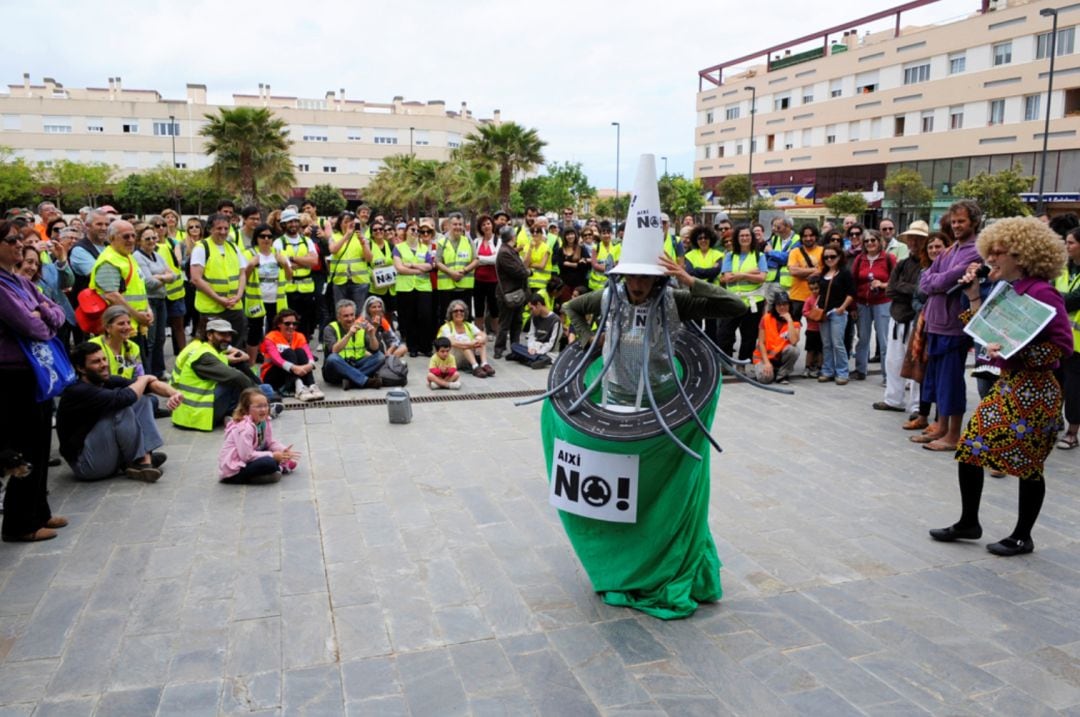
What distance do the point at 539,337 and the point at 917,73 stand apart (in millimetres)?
44182

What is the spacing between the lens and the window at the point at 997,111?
136 feet

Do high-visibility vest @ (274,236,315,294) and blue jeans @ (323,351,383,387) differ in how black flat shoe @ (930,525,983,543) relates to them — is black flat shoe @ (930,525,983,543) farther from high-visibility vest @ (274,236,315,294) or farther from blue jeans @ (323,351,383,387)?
high-visibility vest @ (274,236,315,294)

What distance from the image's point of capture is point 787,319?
33.3 feet

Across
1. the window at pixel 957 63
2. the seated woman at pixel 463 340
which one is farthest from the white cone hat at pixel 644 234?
the window at pixel 957 63

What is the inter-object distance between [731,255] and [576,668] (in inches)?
300

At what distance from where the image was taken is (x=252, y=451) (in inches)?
238

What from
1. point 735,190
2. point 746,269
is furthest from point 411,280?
point 735,190

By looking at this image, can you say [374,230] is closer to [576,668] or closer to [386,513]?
[386,513]

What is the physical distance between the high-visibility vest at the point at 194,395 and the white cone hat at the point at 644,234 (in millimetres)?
5068

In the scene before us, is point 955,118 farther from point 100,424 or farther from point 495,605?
point 495,605

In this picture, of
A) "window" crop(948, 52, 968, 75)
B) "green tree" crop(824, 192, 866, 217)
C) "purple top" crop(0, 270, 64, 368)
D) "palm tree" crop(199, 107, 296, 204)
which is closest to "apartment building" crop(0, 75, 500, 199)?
"palm tree" crop(199, 107, 296, 204)

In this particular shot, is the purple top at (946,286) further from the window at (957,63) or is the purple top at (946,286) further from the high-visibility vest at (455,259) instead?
the window at (957,63)

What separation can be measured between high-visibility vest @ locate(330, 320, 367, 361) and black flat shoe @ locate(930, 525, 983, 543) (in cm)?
646

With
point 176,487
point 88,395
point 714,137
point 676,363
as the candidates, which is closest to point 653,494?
point 676,363
